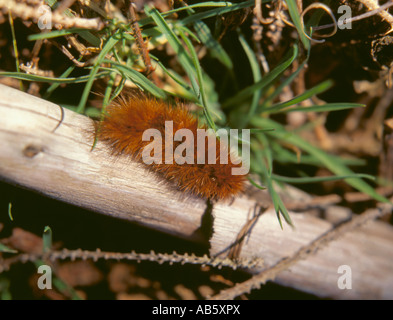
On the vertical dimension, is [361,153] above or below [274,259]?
above

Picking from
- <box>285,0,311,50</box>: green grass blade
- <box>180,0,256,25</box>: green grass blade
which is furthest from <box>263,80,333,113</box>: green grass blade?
<box>180,0,256,25</box>: green grass blade

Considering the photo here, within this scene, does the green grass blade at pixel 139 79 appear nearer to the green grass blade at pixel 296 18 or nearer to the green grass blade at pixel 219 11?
the green grass blade at pixel 219 11

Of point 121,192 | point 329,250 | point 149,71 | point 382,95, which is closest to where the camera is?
point 121,192

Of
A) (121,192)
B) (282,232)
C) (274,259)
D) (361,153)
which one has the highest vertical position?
(361,153)

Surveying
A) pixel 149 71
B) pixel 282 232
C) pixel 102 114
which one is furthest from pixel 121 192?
pixel 282 232

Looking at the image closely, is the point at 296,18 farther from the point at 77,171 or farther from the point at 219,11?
the point at 77,171

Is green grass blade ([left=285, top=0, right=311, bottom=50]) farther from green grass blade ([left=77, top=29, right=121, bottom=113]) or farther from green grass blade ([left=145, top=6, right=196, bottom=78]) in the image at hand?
green grass blade ([left=77, top=29, right=121, bottom=113])
